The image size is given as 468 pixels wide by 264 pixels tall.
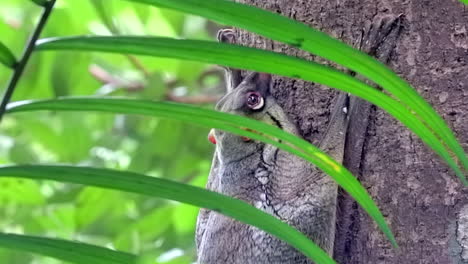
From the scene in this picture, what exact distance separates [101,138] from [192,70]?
50 cm

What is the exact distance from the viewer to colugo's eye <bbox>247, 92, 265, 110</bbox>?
4.70 ft

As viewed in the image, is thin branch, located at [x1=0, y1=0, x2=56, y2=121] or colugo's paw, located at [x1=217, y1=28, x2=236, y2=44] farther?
colugo's paw, located at [x1=217, y1=28, x2=236, y2=44]

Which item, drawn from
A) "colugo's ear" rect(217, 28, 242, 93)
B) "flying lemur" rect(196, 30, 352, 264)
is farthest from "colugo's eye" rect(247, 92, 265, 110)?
"colugo's ear" rect(217, 28, 242, 93)

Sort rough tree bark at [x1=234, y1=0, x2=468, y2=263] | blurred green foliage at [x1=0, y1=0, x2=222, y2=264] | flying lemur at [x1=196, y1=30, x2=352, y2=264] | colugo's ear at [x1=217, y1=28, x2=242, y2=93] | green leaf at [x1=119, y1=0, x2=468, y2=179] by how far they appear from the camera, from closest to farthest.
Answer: green leaf at [x1=119, y1=0, x2=468, y2=179] < rough tree bark at [x1=234, y1=0, x2=468, y2=263] < flying lemur at [x1=196, y1=30, x2=352, y2=264] < colugo's ear at [x1=217, y1=28, x2=242, y2=93] < blurred green foliage at [x1=0, y1=0, x2=222, y2=264]

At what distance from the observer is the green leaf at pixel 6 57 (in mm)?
850

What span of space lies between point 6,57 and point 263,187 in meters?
0.72

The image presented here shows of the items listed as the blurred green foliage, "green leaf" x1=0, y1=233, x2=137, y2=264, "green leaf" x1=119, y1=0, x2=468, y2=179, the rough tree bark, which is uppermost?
the blurred green foliage

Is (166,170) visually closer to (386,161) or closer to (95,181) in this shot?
(386,161)

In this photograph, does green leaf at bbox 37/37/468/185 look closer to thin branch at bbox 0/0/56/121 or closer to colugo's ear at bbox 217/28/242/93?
thin branch at bbox 0/0/56/121

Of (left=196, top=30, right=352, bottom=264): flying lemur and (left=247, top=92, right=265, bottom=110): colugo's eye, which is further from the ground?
(left=247, top=92, right=265, bottom=110): colugo's eye

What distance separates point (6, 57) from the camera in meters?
0.86

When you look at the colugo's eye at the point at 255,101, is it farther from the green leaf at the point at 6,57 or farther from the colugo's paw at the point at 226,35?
the green leaf at the point at 6,57

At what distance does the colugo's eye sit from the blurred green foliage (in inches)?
34.2

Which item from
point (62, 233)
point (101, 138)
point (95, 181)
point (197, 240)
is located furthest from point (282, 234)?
point (101, 138)
